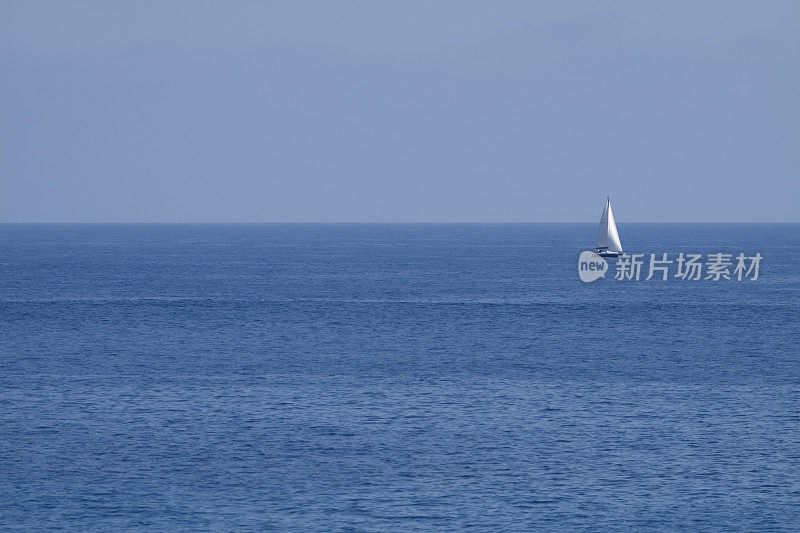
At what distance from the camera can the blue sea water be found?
1559 inches

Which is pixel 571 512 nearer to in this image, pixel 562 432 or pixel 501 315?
pixel 562 432

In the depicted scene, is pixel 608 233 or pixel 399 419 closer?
pixel 399 419

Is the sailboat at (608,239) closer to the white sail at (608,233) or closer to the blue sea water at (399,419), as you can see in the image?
the white sail at (608,233)

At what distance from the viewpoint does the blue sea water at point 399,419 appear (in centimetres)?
3959

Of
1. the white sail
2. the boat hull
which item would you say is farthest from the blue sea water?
the boat hull

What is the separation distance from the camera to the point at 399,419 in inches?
2111

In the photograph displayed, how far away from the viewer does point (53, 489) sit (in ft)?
137

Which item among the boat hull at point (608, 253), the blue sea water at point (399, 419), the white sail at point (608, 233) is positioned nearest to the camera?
the blue sea water at point (399, 419)

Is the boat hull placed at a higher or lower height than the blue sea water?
higher

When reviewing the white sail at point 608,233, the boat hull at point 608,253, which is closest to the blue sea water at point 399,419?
the white sail at point 608,233

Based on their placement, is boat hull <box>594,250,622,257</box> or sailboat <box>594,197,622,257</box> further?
boat hull <box>594,250,622,257</box>

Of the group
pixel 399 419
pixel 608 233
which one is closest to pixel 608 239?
pixel 608 233

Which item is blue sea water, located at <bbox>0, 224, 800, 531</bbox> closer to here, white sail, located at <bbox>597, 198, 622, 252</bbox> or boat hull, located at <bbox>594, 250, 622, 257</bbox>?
white sail, located at <bbox>597, 198, 622, 252</bbox>

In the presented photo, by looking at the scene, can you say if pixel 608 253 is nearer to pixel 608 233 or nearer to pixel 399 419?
pixel 608 233
